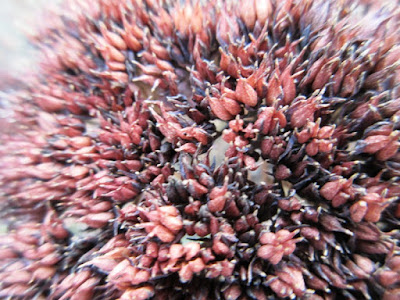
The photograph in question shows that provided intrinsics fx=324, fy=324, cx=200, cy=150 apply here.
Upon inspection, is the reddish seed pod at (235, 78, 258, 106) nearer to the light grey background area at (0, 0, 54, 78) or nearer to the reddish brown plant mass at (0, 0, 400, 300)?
the reddish brown plant mass at (0, 0, 400, 300)

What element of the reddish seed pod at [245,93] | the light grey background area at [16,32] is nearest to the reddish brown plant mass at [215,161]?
the reddish seed pod at [245,93]

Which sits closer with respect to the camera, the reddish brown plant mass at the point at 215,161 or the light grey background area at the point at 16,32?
the reddish brown plant mass at the point at 215,161

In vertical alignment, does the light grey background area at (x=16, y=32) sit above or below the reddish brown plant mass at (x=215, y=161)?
above

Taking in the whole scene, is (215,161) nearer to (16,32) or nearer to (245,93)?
(245,93)

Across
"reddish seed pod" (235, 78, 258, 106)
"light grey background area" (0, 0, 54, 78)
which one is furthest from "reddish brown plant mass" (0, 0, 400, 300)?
"light grey background area" (0, 0, 54, 78)

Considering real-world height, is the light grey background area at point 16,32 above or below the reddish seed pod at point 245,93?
above

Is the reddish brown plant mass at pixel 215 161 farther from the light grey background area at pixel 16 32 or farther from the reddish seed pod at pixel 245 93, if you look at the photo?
the light grey background area at pixel 16 32

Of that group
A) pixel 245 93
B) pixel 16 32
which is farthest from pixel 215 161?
pixel 16 32

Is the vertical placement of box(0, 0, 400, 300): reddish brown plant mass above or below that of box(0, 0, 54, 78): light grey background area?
below

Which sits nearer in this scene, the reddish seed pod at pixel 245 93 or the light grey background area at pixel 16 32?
the reddish seed pod at pixel 245 93
